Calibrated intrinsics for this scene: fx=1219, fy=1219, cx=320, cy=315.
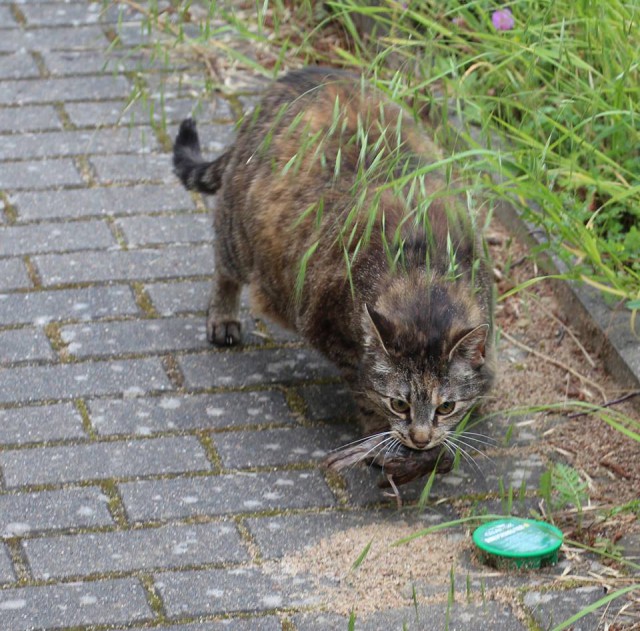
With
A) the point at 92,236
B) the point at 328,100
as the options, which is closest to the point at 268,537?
the point at 328,100

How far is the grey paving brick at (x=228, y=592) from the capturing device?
311 centimetres

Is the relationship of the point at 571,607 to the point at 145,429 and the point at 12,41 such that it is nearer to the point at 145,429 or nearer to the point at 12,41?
the point at 145,429

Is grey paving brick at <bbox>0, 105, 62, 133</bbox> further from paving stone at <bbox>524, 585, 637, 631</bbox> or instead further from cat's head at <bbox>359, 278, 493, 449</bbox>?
paving stone at <bbox>524, 585, 637, 631</bbox>

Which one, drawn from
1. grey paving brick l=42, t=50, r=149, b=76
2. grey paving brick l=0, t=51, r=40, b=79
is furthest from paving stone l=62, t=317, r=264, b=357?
grey paving brick l=0, t=51, r=40, b=79

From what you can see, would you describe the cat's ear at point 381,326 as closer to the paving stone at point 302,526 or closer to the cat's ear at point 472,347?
the cat's ear at point 472,347

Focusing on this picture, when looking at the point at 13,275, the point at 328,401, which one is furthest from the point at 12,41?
the point at 328,401

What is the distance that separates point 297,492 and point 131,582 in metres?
0.64

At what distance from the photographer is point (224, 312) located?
438cm

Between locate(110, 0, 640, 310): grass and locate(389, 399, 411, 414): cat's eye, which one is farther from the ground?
locate(110, 0, 640, 310): grass

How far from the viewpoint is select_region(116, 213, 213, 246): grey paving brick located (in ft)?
16.0

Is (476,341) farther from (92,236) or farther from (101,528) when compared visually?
(92,236)

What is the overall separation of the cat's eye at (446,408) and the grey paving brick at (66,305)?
4.55 ft

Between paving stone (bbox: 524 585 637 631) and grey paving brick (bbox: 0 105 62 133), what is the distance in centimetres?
339

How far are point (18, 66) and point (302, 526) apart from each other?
3494mm
